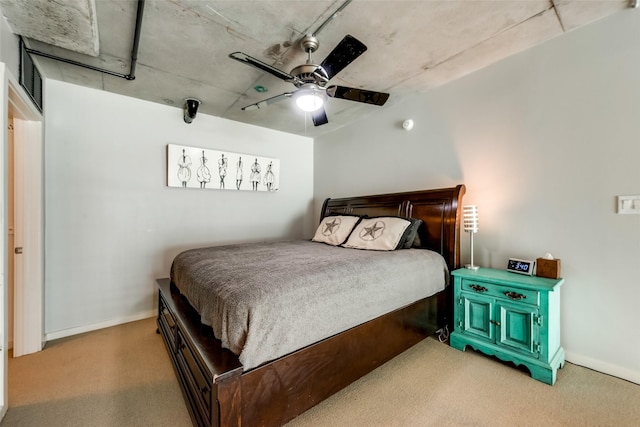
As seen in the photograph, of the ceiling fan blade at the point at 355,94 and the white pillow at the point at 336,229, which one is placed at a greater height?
the ceiling fan blade at the point at 355,94

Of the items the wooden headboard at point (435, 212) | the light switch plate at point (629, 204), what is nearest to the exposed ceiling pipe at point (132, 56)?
the wooden headboard at point (435, 212)

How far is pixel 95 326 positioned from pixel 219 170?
2.24 meters

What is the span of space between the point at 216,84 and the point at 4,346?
8.58 ft

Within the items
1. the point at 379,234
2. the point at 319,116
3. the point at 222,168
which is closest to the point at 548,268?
the point at 379,234

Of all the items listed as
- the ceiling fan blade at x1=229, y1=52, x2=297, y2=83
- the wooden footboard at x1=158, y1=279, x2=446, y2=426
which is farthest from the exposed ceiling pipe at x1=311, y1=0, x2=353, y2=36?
the wooden footboard at x1=158, y1=279, x2=446, y2=426

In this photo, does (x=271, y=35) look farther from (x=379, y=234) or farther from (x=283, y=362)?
(x=283, y=362)

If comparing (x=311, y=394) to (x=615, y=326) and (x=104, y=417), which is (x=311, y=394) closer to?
(x=104, y=417)

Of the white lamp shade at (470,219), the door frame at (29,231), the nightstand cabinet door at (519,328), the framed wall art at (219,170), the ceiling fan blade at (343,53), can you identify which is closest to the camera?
the ceiling fan blade at (343,53)

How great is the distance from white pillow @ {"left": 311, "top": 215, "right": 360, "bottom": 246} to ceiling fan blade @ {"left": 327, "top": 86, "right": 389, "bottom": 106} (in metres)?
1.40

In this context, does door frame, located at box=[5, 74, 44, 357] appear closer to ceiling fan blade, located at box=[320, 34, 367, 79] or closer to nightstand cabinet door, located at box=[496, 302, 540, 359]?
ceiling fan blade, located at box=[320, 34, 367, 79]

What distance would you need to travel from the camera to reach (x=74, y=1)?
1.57 m

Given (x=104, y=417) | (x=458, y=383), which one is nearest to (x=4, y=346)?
(x=104, y=417)

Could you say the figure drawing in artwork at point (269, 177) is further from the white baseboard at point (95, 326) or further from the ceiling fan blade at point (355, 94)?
the white baseboard at point (95, 326)

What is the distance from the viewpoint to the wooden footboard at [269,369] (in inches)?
47.0
